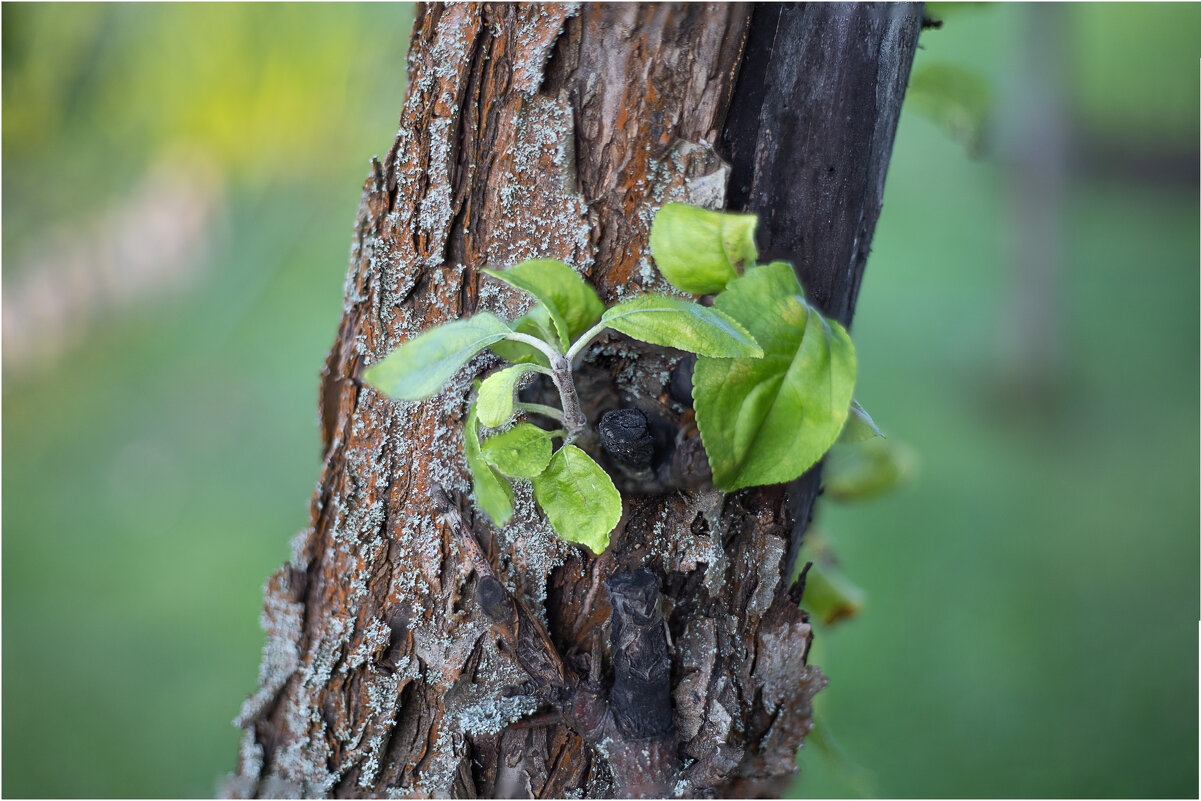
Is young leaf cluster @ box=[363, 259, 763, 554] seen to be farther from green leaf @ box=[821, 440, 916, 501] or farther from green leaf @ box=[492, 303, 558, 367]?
green leaf @ box=[821, 440, 916, 501]

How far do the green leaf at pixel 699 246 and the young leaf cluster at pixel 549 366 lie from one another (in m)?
0.03

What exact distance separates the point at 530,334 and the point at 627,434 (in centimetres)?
7

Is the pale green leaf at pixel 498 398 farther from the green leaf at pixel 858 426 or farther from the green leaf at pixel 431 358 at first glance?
the green leaf at pixel 858 426

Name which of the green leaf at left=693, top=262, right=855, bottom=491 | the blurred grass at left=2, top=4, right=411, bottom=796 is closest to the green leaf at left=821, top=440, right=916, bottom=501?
the green leaf at left=693, top=262, right=855, bottom=491

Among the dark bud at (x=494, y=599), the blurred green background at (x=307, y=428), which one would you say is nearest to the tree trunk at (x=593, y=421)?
the dark bud at (x=494, y=599)

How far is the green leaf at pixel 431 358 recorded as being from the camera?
0.38 metres

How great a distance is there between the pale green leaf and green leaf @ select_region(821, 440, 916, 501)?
1.54 feet

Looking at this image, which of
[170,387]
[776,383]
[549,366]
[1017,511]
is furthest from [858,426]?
[170,387]

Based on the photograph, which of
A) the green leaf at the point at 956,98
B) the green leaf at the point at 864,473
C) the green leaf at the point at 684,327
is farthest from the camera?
the green leaf at the point at 864,473

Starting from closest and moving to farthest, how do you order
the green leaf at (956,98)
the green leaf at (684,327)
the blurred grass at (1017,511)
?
the green leaf at (684,327), the green leaf at (956,98), the blurred grass at (1017,511)

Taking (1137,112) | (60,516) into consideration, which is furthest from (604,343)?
(1137,112)

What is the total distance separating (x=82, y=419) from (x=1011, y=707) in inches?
78.0

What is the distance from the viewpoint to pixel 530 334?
1.38 feet

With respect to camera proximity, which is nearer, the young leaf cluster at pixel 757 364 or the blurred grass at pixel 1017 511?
the young leaf cluster at pixel 757 364
